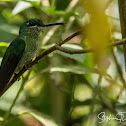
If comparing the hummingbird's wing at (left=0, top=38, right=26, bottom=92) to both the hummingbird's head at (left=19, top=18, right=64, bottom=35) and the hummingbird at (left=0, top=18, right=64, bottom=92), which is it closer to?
the hummingbird at (left=0, top=18, right=64, bottom=92)

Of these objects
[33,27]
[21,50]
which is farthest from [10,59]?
[33,27]

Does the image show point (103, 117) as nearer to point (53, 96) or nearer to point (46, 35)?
point (53, 96)

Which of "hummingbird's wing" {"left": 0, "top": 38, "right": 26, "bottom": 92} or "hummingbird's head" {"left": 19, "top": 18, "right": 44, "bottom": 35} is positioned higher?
"hummingbird's head" {"left": 19, "top": 18, "right": 44, "bottom": 35}

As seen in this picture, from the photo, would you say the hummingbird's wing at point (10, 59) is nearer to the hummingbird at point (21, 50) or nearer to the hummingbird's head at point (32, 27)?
the hummingbird at point (21, 50)

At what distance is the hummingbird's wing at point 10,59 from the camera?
206 cm

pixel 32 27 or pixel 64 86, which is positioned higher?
pixel 32 27

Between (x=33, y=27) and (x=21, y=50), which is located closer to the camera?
(x=21, y=50)

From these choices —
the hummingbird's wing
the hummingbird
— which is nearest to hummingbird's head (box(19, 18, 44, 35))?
the hummingbird

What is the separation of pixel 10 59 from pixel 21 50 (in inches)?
5.1

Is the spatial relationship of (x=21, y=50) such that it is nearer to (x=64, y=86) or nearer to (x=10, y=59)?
(x=10, y=59)

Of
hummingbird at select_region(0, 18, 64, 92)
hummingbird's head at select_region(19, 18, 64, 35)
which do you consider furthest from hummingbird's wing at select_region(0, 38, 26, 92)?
hummingbird's head at select_region(19, 18, 64, 35)

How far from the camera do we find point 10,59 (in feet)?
7.20

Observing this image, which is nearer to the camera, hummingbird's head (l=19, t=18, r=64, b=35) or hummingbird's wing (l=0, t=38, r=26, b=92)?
hummingbird's wing (l=0, t=38, r=26, b=92)

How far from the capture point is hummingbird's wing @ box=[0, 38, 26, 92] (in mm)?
2059
